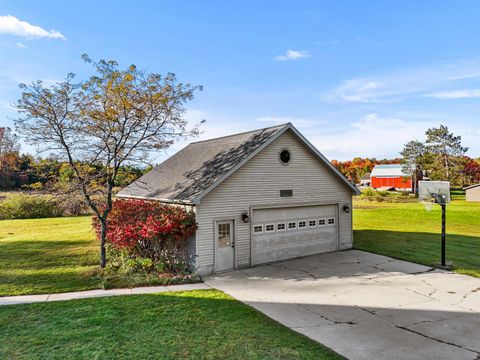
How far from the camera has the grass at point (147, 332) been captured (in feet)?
18.1

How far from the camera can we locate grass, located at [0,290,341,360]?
18.1 feet

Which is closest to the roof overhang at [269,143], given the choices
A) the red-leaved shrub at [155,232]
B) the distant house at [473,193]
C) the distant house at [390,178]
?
the red-leaved shrub at [155,232]

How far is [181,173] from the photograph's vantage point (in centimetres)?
→ 1403

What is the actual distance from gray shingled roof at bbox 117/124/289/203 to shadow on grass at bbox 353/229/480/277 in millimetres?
7604

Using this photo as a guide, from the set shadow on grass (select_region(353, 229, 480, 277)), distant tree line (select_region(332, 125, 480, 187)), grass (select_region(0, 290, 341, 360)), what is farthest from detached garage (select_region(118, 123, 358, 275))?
distant tree line (select_region(332, 125, 480, 187))

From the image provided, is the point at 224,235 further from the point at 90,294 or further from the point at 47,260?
the point at 47,260

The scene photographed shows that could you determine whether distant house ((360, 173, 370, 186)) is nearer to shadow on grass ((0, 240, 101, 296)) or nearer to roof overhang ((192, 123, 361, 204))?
roof overhang ((192, 123, 361, 204))

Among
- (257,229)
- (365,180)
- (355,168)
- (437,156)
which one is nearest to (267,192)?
(257,229)

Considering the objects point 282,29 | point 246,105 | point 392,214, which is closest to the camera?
point 282,29

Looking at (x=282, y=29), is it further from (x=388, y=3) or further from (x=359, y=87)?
(x=359, y=87)

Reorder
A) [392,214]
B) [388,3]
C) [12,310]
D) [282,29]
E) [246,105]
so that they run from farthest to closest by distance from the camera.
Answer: [392,214] < [246,105] < [282,29] < [388,3] < [12,310]

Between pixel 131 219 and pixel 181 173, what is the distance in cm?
343

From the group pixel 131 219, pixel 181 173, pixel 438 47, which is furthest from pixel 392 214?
pixel 131 219

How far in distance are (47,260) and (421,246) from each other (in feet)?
55.3
